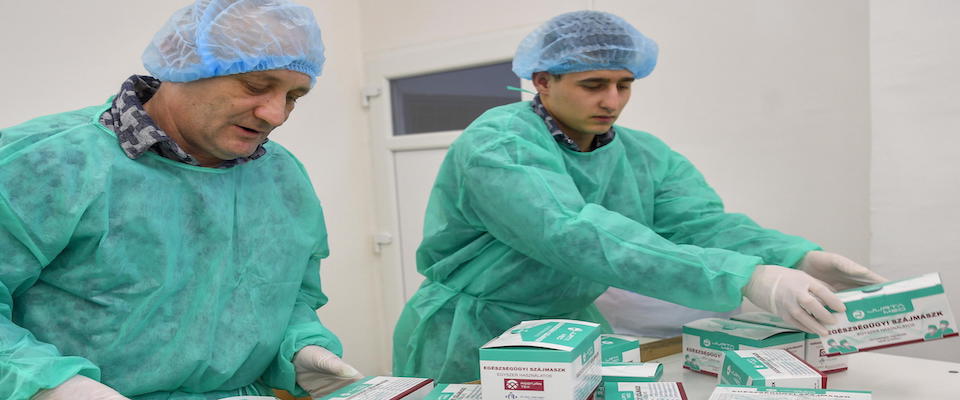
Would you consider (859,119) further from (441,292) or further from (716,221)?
(441,292)

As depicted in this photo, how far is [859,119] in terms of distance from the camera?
6.89 ft

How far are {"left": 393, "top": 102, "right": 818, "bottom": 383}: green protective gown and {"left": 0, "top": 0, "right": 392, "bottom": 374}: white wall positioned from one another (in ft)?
4.62

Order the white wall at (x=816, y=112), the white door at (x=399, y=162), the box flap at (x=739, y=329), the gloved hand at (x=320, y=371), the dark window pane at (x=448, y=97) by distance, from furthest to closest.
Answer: the white door at (x=399, y=162) → the dark window pane at (x=448, y=97) → the white wall at (x=816, y=112) → the box flap at (x=739, y=329) → the gloved hand at (x=320, y=371)

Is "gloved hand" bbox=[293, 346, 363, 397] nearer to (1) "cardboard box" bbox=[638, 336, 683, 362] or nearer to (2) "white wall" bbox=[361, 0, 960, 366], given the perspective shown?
(1) "cardboard box" bbox=[638, 336, 683, 362]

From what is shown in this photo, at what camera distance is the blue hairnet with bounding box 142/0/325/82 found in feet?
3.98

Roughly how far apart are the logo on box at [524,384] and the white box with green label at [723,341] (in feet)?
1.88

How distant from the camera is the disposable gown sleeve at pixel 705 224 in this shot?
5.50ft

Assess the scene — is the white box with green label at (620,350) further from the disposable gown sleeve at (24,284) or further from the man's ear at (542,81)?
the disposable gown sleeve at (24,284)

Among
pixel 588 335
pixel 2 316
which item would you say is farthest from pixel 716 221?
pixel 2 316

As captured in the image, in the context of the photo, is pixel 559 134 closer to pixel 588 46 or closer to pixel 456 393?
pixel 588 46

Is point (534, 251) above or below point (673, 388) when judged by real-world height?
above

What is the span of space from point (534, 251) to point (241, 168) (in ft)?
2.01

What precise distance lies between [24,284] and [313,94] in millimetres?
2165

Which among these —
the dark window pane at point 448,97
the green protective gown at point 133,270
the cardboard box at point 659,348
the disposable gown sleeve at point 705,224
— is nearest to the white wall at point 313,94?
the dark window pane at point 448,97
